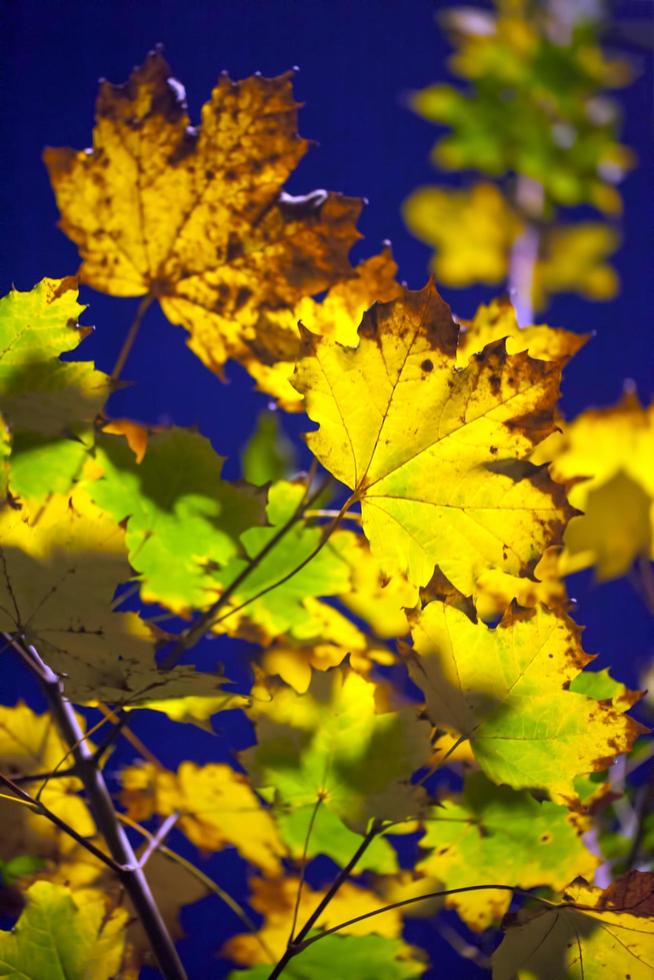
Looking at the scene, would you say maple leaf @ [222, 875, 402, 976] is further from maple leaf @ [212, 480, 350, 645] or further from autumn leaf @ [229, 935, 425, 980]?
maple leaf @ [212, 480, 350, 645]

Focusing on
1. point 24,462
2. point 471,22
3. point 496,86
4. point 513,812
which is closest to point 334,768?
point 513,812

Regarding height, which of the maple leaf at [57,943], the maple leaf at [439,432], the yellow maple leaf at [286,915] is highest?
the maple leaf at [439,432]

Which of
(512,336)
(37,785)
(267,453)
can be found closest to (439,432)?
(512,336)

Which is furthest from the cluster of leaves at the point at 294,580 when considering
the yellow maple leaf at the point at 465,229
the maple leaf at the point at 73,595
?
the yellow maple leaf at the point at 465,229

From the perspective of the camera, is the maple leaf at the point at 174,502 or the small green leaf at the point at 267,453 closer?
the maple leaf at the point at 174,502

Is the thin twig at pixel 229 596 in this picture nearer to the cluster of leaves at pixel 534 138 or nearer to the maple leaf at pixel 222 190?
the maple leaf at pixel 222 190

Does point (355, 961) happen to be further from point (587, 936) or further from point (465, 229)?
point (465, 229)
